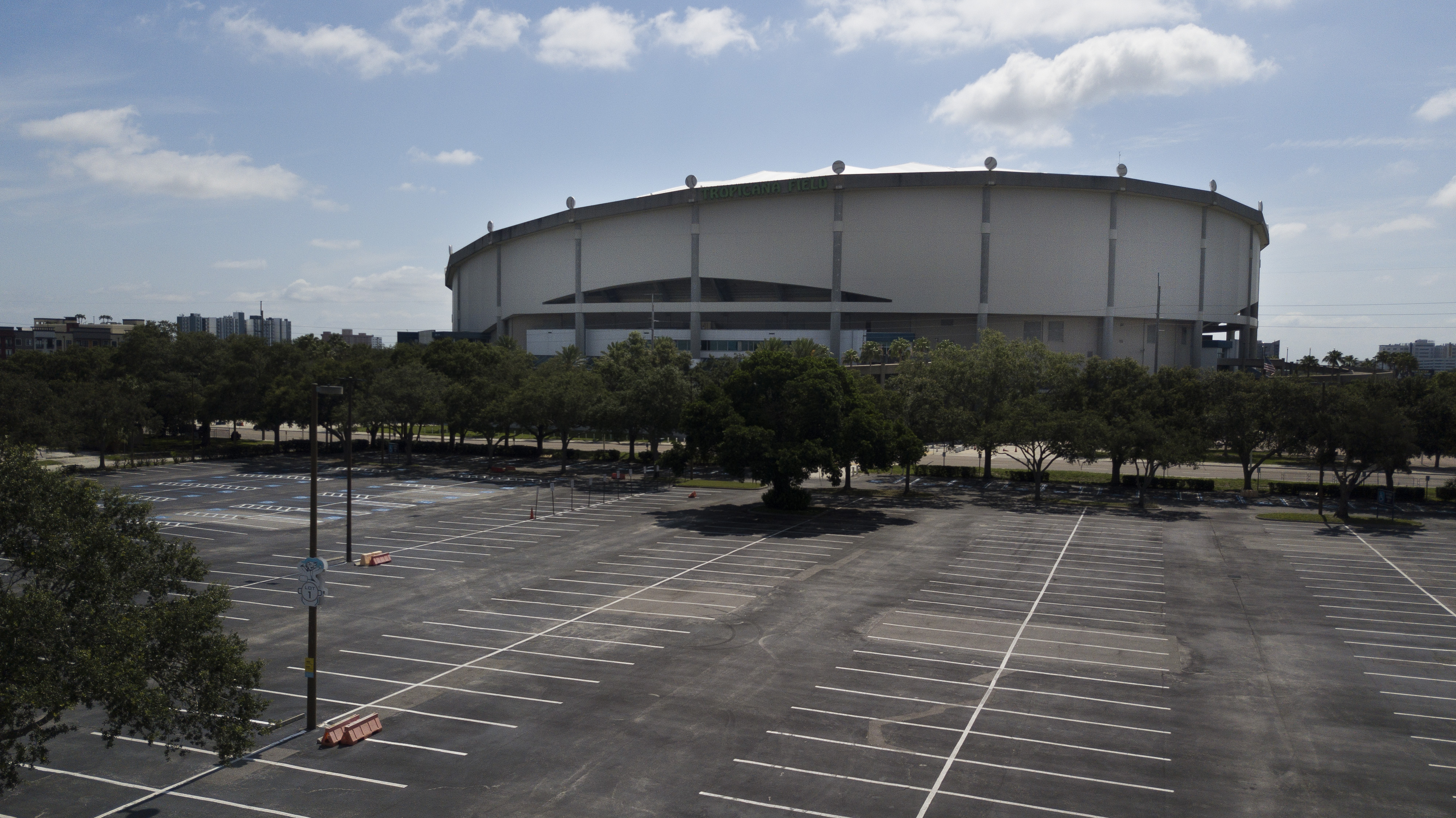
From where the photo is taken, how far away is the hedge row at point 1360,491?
51.0 metres

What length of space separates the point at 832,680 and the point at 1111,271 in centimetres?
9784

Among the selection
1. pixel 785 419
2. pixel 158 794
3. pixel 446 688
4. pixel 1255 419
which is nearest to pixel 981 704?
pixel 446 688

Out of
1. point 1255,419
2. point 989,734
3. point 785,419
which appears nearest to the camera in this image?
point 989,734

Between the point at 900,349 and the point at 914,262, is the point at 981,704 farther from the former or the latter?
the point at 914,262

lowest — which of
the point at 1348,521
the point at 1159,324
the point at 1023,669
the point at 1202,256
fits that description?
the point at 1023,669

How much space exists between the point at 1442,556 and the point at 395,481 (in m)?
58.7

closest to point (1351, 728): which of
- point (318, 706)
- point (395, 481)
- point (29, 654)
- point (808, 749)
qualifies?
point (808, 749)

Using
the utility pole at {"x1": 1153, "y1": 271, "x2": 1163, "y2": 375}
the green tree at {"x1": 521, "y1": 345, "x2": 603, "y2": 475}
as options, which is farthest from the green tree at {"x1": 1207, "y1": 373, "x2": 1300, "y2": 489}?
the utility pole at {"x1": 1153, "y1": 271, "x2": 1163, "y2": 375}

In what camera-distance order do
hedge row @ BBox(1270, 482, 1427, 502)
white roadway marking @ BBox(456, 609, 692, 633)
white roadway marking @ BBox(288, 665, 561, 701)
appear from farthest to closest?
hedge row @ BBox(1270, 482, 1427, 502), white roadway marking @ BBox(456, 609, 692, 633), white roadway marking @ BBox(288, 665, 561, 701)

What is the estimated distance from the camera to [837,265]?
343 ft

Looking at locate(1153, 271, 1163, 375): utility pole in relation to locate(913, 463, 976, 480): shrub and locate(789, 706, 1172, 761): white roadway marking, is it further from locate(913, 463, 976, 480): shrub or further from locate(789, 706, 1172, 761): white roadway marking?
locate(789, 706, 1172, 761): white roadway marking

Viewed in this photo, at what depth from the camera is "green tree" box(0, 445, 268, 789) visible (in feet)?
33.9

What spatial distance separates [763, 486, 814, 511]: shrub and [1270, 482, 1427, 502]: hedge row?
31.2 meters

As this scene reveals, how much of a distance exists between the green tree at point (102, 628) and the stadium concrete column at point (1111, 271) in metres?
106
